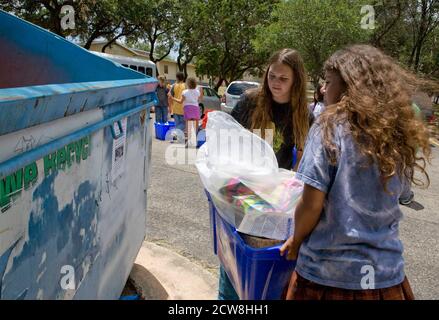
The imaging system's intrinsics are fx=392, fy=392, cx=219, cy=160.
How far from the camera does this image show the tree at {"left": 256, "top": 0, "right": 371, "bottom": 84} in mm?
15555

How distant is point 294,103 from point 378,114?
4.28 ft

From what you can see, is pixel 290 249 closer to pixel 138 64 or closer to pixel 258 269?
pixel 258 269

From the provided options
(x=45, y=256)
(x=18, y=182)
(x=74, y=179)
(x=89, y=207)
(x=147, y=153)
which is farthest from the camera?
(x=147, y=153)

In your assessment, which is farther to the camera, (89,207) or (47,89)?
(89,207)

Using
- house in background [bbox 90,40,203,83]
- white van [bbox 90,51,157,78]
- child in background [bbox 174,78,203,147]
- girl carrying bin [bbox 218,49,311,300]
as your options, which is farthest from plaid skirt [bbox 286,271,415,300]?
house in background [bbox 90,40,203,83]

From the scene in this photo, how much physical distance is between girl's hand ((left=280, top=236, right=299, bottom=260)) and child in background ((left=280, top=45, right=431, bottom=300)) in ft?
0.15

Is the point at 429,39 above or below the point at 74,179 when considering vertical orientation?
above

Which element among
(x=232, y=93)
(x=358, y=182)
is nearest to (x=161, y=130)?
(x=232, y=93)

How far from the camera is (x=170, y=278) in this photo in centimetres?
308

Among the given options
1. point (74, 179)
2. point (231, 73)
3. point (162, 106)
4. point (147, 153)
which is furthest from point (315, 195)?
point (231, 73)

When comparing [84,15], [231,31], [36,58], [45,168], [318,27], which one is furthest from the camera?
[231,31]

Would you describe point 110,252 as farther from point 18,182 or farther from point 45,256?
point 18,182

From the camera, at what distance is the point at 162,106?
11008 mm
